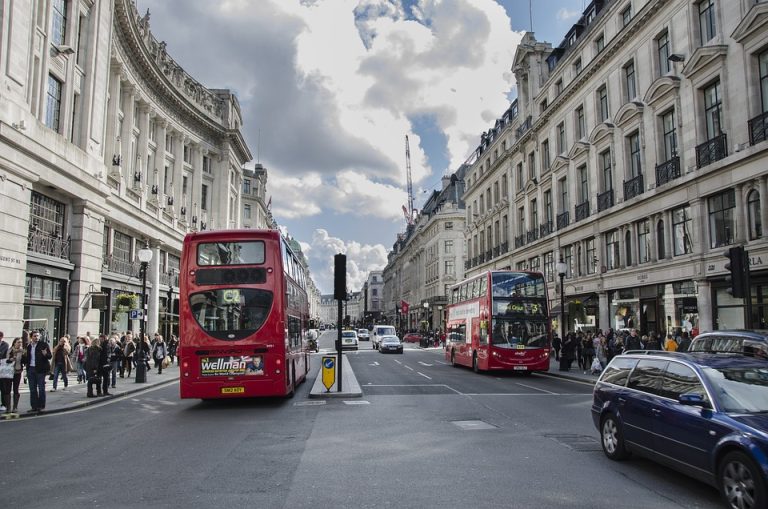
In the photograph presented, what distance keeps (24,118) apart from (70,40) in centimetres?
653

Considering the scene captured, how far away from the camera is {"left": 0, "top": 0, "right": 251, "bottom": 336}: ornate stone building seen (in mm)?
20672

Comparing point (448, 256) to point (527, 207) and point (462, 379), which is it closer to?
point (527, 207)

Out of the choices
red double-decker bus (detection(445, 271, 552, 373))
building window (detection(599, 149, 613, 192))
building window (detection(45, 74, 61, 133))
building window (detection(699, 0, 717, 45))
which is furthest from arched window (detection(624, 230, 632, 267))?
building window (detection(45, 74, 61, 133))

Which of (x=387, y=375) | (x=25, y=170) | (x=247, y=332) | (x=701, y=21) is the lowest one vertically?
(x=387, y=375)

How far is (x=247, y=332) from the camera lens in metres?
14.2

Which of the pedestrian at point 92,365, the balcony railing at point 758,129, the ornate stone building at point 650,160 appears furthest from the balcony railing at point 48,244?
the balcony railing at point 758,129

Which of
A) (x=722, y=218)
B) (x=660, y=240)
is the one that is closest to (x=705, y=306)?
(x=722, y=218)

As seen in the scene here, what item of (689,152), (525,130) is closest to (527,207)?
(525,130)

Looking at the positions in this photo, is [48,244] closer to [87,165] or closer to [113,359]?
[87,165]

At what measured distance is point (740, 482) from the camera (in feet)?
19.1

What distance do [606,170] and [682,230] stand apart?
332 inches

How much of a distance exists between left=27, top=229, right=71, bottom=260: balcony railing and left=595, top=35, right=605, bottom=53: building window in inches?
1089

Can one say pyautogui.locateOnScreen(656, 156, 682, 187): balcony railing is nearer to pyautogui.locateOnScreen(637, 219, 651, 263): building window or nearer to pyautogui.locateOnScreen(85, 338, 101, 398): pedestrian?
pyautogui.locateOnScreen(637, 219, 651, 263): building window

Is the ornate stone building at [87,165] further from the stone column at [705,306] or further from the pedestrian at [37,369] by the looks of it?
the stone column at [705,306]
